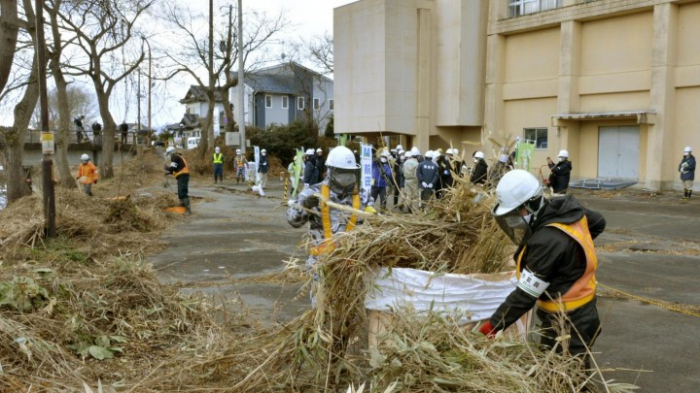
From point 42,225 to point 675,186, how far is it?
20.5 meters

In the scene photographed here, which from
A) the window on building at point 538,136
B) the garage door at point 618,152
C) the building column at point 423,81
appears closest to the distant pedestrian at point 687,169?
the garage door at point 618,152

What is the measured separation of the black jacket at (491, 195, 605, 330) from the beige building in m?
19.9

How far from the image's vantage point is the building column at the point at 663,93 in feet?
70.1

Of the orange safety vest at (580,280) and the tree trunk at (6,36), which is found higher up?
the tree trunk at (6,36)

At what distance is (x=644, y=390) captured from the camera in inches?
180

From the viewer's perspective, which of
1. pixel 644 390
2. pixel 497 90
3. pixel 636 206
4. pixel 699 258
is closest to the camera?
pixel 644 390

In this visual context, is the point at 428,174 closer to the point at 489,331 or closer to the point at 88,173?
the point at 88,173

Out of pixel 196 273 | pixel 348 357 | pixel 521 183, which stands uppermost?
pixel 521 183

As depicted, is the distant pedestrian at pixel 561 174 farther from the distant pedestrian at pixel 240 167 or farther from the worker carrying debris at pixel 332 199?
the distant pedestrian at pixel 240 167

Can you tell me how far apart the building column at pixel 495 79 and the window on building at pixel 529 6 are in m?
1.36

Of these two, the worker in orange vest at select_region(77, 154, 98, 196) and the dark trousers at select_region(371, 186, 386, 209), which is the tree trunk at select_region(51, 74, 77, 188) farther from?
the dark trousers at select_region(371, 186, 386, 209)

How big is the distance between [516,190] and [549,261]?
16.8 inches

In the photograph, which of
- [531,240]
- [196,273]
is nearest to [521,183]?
[531,240]

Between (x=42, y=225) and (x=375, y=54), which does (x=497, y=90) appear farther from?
(x=42, y=225)
